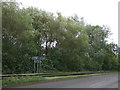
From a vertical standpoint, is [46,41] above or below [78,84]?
above

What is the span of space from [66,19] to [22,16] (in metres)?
16.7

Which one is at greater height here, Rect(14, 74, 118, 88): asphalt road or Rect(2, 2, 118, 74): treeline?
Rect(2, 2, 118, 74): treeline

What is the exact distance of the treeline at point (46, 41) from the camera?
25.4 meters

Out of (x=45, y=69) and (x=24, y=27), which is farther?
(x=45, y=69)

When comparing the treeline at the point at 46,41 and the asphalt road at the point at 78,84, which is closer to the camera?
the asphalt road at the point at 78,84

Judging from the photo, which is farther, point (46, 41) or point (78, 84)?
point (46, 41)

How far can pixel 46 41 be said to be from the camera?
40.2m

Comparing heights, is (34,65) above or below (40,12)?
below

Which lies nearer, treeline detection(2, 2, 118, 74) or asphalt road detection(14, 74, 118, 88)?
asphalt road detection(14, 74, 118, 88)

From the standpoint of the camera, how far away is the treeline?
25359 mm

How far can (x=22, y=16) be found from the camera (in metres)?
24.8

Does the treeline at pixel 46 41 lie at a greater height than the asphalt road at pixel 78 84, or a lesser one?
greater

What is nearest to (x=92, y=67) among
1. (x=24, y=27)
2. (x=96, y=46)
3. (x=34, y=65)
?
(x=96, y=46)

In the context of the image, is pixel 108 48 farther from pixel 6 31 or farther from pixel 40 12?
pixel 6 31
